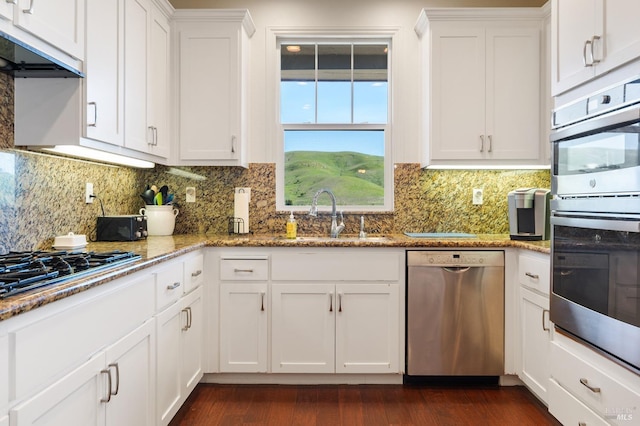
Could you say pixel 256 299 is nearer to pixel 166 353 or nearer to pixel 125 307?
pixel 166 353

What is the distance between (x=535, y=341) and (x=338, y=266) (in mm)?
1216

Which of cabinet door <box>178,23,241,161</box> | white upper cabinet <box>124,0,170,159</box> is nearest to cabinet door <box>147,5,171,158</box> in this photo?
white upper cabinet <box>124,0,170,159</box>

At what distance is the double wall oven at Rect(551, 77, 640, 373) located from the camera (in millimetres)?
1480

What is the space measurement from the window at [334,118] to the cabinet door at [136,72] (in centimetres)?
109

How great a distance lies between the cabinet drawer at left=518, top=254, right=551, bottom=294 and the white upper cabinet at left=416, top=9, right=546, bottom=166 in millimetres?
805

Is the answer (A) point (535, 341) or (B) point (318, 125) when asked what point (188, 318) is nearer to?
(B) point (318, 125)

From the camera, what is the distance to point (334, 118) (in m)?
3.37

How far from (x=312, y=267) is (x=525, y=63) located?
2.07m

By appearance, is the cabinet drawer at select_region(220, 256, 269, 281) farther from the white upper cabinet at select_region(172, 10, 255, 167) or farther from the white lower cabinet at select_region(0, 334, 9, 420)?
the white lower cabinet at select_region(0, 334, 9, 420)

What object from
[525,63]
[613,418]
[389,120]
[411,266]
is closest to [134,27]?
[389,120]

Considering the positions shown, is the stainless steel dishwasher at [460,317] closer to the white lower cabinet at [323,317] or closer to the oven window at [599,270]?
the white lower cabinet at [323,317]

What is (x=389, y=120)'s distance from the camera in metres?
3.34

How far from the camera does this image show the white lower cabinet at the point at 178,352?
198cm

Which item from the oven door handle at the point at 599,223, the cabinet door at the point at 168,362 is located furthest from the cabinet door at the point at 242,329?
the oven door handle at the point at 599,223
